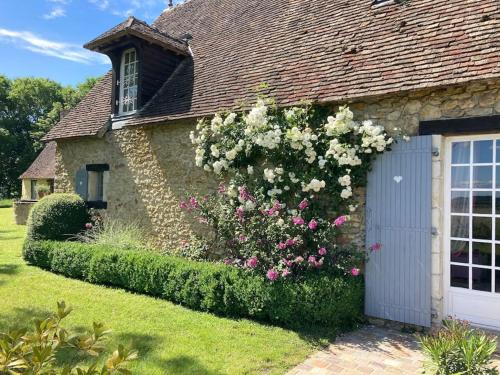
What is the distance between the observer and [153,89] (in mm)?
10055

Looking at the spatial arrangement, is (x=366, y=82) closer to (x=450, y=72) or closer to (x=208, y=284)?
(x=450, y=72)

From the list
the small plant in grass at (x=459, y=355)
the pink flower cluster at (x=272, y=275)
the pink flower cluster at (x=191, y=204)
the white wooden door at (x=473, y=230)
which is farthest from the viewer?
the pink flower cluster at (x=191, y=204)

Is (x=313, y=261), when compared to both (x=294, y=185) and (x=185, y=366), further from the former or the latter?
(x=185, y=366)

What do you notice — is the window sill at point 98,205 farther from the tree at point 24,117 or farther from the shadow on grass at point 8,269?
the tree at point 24,117

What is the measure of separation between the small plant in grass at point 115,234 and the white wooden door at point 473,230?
20.0 ft

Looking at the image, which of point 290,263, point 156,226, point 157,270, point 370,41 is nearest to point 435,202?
point 290,263

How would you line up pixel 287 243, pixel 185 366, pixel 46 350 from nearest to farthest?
pixel 46 350 < pixel 185 366 < pixel 287 243

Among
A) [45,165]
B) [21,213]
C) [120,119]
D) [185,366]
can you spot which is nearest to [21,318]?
[185,366]

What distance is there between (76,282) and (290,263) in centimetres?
467

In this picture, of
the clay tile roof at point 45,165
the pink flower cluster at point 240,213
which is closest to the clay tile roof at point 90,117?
the pink flower cluster at point 240,213

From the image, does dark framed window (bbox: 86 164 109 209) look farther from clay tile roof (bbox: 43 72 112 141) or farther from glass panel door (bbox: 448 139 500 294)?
glass panel door (bbox: 448 139 500 294)

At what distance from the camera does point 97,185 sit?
10.8 metres

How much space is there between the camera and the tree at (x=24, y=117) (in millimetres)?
40031

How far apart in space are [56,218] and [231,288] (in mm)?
5933
